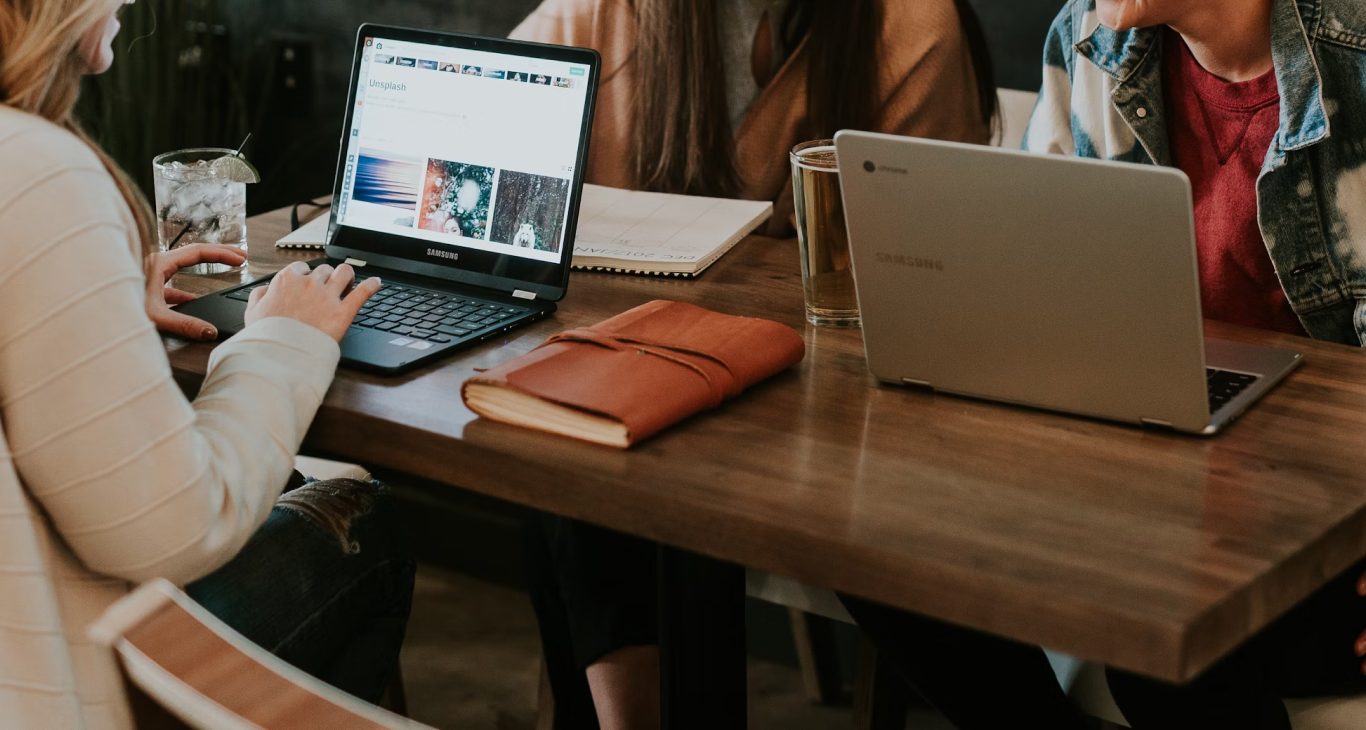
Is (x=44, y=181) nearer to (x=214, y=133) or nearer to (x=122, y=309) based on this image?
(x=122, y=309)

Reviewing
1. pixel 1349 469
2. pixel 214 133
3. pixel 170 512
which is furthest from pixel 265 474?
pixel 214 133

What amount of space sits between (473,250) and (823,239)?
1.17 ft

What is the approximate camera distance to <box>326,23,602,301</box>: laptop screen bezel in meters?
1.29

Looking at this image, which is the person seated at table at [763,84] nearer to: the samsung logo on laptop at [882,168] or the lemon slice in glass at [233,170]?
the lemon slice in glass at [233,170]

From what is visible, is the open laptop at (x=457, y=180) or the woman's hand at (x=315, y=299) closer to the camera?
the woman's hand at (x=315, y=299)

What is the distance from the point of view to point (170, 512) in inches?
34.9

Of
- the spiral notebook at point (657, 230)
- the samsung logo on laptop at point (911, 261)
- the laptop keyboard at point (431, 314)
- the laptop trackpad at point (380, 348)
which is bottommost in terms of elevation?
the laptop keyboard at point (431, 314)

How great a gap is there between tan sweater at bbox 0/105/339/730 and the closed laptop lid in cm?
51

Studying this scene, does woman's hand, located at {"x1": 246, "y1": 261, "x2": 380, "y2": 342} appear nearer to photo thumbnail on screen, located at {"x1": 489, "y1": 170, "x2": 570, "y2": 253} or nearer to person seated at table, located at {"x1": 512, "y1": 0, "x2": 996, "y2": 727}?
photo thumbnail on screen, located at {"x1": 489, "y1": 170, "x2": 570, "y2": 253}

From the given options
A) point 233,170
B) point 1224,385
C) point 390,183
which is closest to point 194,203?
point 233,170

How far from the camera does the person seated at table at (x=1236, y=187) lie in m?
1.08

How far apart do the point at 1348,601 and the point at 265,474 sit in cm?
86

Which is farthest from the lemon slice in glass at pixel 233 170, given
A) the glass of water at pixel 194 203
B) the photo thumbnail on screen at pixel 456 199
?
the photo thumbnail on screen at pixel 456 199

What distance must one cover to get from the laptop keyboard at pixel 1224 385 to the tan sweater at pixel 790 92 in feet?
2.54
